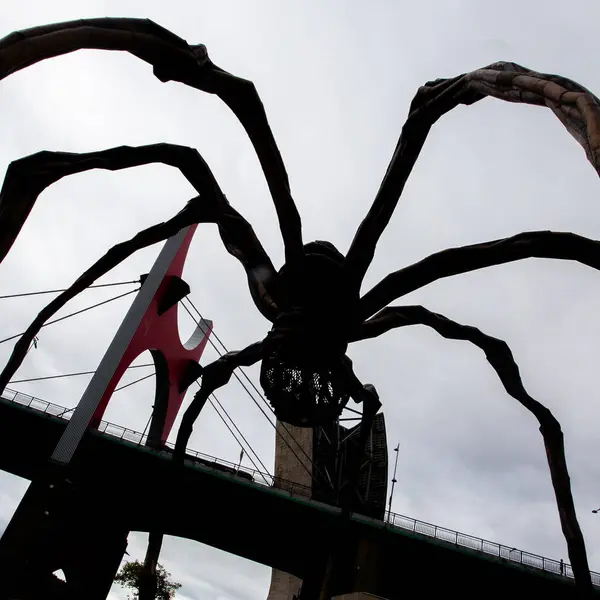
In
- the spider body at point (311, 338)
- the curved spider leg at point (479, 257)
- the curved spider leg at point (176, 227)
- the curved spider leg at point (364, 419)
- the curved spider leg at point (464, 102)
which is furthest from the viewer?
the curved spider leg at point (364, 419)

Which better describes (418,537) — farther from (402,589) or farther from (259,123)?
(259,123)

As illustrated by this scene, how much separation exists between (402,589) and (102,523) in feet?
41.0

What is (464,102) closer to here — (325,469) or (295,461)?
(325,469)

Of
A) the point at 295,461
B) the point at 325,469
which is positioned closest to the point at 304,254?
the point at 325,469

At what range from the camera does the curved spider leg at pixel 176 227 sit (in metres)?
3.93

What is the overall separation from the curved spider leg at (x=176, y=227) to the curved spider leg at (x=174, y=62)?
67 cm

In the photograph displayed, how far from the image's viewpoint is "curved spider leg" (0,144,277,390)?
3932 mm

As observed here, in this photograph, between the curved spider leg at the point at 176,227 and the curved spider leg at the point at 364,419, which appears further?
the curved spider leg at the point at 364,419

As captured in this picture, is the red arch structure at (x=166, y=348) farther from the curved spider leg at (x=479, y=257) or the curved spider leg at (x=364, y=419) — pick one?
the curved spider leg at (x=479, y=257)

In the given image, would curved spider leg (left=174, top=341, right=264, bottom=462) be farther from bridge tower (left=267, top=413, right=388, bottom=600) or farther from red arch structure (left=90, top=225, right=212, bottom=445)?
bridge tower (left=267, top=413, right=388, bottom=600)

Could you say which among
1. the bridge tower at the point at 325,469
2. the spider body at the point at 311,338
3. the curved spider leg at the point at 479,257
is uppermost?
the bridge tower at the point at 325,469

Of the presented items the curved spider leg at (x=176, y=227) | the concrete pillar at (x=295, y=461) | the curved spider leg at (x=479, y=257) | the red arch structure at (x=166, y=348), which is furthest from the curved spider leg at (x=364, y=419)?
the concrete pillar at (x=295, y=461)

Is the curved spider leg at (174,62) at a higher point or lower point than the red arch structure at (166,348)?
lower

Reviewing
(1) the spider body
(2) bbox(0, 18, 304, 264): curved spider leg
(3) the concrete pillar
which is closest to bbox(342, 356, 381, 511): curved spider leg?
(1) the spider body
